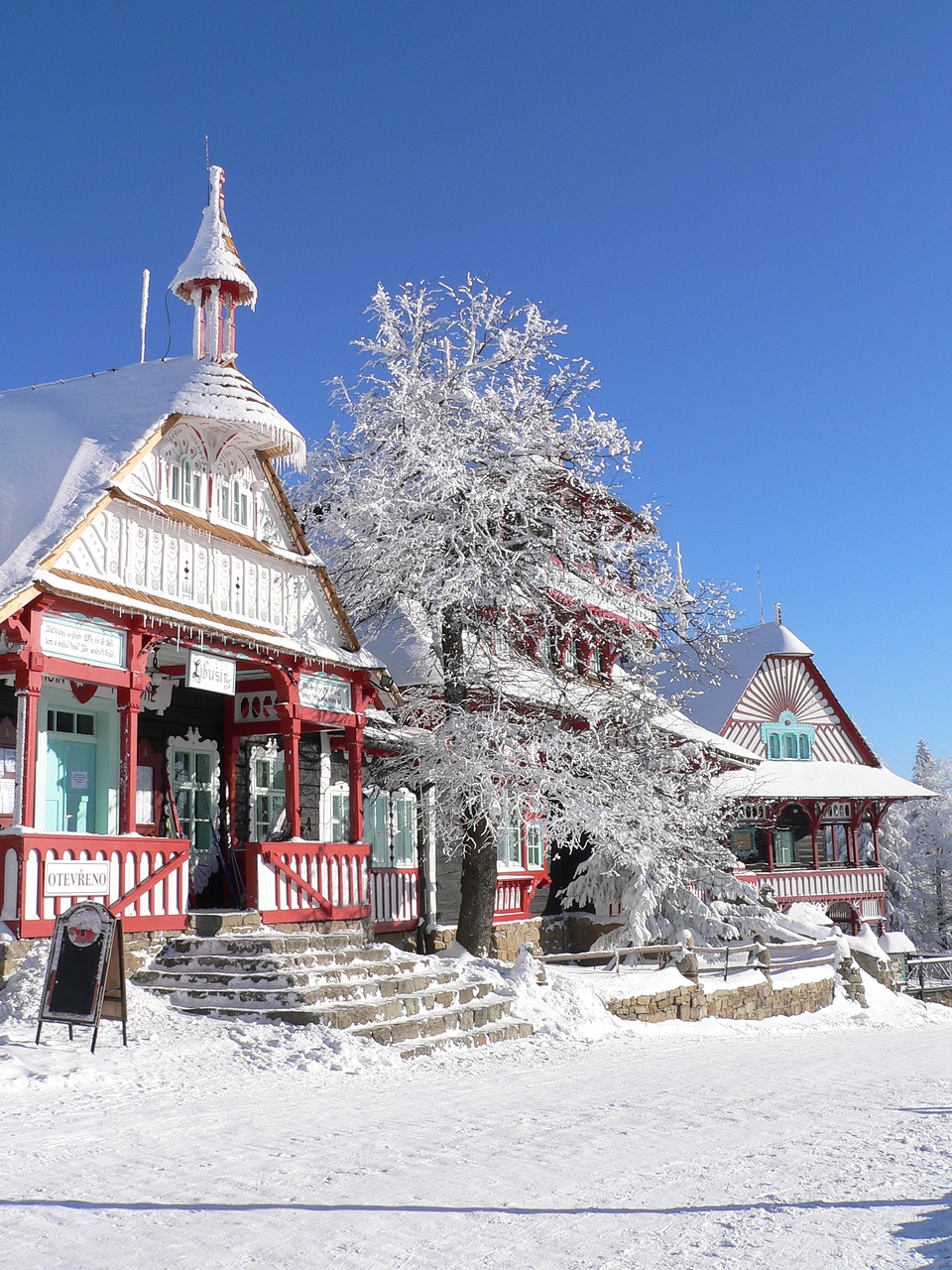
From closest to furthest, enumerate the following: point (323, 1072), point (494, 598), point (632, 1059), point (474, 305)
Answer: point (323, 1072) → point (632, 1059) → point (494, 598) → point (474, 305)

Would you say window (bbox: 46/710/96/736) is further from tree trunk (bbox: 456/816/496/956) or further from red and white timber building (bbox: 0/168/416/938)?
tree trunk (bbox: 456/816/496/956)

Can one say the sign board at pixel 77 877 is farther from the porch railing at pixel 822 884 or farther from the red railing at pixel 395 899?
the porch railing at pixel 822 884

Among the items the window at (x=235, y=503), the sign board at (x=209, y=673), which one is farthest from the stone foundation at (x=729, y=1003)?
the window at (x=235, y=503)

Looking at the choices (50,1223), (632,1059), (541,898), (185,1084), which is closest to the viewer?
(50,1223)

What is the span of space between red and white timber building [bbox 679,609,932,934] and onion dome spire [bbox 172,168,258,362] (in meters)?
19.7

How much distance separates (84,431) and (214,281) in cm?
400

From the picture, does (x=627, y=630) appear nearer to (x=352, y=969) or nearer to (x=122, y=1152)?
(x=352, y=969)

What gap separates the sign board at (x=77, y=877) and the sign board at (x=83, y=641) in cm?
219

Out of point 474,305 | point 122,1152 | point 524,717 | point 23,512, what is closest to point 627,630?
point 524,717

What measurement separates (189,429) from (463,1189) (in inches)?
457

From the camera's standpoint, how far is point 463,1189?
21.8 ft

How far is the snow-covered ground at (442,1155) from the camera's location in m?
5.59

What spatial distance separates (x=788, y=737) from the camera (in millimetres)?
37000

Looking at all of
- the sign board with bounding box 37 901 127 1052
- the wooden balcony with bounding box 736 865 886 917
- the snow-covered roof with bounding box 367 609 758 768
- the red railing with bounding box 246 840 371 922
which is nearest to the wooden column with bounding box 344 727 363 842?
the red railing with bounding box 246 840 371 922
